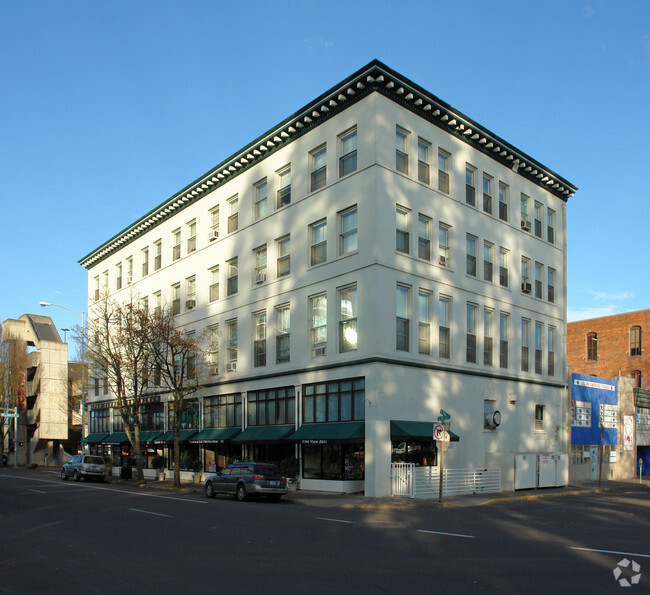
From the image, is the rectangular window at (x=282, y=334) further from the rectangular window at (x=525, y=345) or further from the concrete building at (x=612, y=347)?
the concrete building at (x=612, y=347)

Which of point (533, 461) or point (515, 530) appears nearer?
point (515, 530)

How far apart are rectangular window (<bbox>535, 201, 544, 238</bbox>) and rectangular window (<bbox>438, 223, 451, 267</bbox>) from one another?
8.88 metres

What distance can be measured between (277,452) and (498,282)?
14.2 meters

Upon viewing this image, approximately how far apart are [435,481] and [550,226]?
19.2 m

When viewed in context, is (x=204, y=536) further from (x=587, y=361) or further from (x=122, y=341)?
(x=587, y=361)

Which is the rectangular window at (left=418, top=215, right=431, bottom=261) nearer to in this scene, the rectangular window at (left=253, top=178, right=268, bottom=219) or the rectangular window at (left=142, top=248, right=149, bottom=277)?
the rectangular window at (left=253, top=178, right=268, bottom=219)

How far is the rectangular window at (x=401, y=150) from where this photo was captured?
29.9 m

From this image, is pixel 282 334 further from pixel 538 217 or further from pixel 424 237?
pixel 538 217

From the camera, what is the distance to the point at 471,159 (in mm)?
33938

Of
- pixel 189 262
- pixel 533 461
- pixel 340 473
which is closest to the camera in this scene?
pixel 340 473

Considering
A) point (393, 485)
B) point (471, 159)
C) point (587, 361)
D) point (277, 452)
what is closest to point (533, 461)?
point (393, 485)

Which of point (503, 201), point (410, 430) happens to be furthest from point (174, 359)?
point (503, 201)

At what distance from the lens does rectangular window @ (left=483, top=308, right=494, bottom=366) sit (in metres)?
33.6

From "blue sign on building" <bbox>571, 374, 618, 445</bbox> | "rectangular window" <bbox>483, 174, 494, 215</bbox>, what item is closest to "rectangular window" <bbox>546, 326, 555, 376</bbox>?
"blue sign on building" <bbox>571, 374, 618, 445</bbox>
